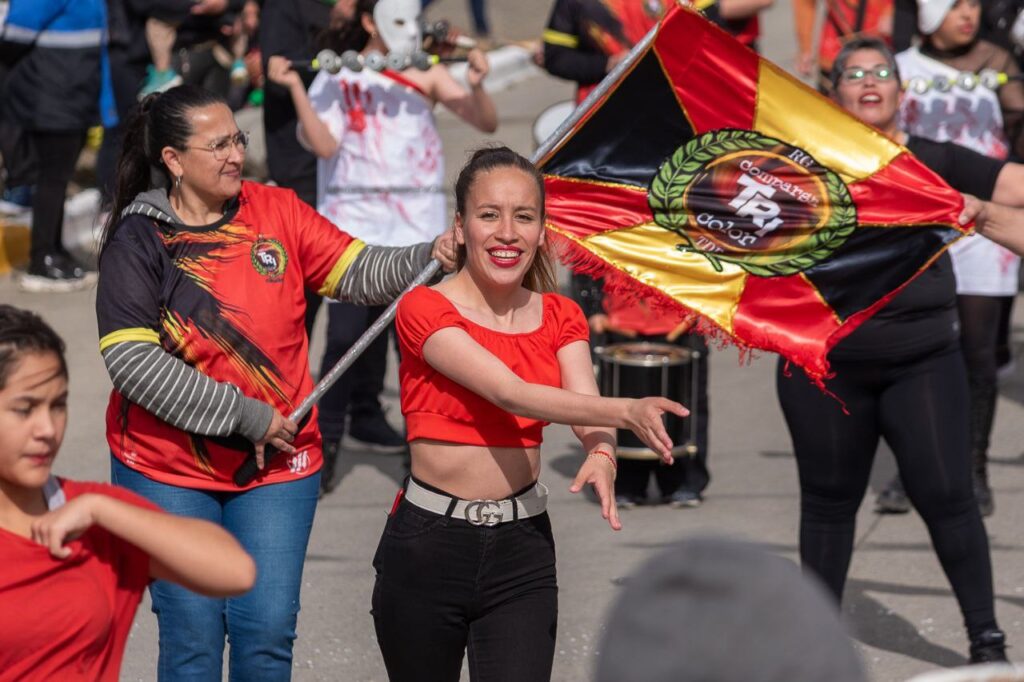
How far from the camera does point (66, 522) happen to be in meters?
2.70

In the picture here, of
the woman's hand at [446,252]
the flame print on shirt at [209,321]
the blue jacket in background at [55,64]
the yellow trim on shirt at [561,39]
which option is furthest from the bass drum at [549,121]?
the flame print on shirt at [209,321]

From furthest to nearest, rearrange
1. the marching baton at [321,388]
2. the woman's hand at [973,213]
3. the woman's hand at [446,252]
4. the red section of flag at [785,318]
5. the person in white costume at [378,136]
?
the person in white costume at [378,136], the red section of flag at [785,318], the woman's hand at [973,213], the woman's hand at [446,252], the marching baton at [321,388]

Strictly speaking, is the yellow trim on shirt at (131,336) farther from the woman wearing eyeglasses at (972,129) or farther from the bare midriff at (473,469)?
the woman wearing eyeglasses at (972,129)

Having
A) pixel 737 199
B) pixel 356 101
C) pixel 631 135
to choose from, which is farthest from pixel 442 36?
pixel 737 199

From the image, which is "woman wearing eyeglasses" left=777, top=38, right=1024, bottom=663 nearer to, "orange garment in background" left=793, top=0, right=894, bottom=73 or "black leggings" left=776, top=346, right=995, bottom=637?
"black leggings" left=776, top=346, right=995, bottom=637

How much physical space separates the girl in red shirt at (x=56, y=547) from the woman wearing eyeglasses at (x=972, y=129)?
14.9ft

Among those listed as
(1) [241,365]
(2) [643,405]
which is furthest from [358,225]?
(2) [643,405]

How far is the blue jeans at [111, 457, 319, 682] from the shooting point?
4102 millimetres

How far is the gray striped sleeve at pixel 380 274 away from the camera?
4512 millimetres

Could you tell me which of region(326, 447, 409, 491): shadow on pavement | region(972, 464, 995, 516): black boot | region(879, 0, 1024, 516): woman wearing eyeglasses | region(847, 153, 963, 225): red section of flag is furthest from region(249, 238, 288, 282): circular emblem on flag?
region(972, 464, 995, 516): black boot

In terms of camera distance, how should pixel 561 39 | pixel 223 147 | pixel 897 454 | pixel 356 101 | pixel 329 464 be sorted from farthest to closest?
pixel 561 39, pixel 329 464, pixel 356 101, pixel 897 454, pixel 223 147

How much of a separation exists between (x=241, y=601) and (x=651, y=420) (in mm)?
1261

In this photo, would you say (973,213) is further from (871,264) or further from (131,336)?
(131,336)

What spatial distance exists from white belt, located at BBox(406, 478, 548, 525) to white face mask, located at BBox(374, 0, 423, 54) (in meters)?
3.24
